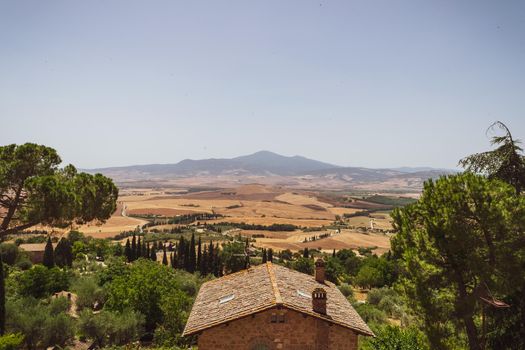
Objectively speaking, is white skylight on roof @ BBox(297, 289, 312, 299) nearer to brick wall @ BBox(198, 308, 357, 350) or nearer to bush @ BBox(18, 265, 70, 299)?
brick wall @ BBox(198, 308, 357, 350)

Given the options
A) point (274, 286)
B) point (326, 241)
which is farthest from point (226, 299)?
point (326, 241)

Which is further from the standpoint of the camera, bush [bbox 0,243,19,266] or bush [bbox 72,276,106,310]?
bush [bbox 0,243,19,266]

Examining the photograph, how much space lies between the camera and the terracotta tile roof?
1680 cm

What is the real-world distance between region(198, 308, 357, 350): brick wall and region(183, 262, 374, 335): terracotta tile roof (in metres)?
0.41

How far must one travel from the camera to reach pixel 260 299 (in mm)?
17594

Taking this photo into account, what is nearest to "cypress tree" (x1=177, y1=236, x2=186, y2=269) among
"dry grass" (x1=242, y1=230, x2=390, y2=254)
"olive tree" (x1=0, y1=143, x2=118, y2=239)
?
"dry grass" (x1=242, y1=230, x2=390, y2=254)

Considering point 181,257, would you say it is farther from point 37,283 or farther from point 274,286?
point 274,286

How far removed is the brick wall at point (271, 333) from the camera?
54.5 feet

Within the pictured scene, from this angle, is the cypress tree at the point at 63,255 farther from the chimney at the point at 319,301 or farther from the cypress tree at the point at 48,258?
the chimney at the point at 319,301

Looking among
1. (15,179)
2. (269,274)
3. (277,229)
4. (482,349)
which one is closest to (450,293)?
(482,349)

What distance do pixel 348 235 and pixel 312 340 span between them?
99.7 m

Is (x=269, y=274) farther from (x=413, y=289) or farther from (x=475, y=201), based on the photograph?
(x=475, y=201)

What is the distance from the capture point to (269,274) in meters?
21.3

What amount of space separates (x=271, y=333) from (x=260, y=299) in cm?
155
